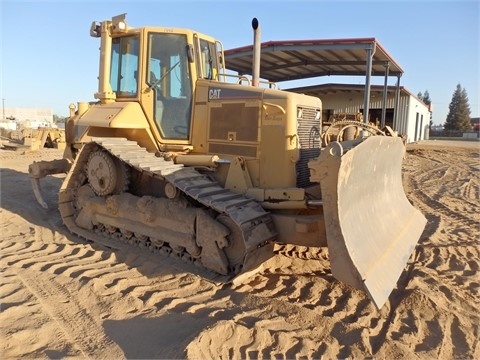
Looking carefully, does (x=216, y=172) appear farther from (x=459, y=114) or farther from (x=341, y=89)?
(x=459, y=114)

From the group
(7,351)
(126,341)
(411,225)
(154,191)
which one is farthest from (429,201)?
(7,351)

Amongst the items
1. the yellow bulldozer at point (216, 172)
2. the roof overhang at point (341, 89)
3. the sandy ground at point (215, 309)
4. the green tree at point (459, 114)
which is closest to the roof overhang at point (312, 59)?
the roof overhang at point (341, 89)

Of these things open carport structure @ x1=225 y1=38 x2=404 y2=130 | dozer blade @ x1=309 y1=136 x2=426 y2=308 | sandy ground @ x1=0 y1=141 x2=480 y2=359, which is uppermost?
open carport structure @ x1=225 y1=38 x2=404 y2=130

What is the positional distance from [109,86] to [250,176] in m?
2.67

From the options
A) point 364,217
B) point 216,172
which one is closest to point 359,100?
point 216,172

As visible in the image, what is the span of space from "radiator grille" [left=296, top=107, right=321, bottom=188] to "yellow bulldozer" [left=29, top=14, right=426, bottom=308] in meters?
0.01

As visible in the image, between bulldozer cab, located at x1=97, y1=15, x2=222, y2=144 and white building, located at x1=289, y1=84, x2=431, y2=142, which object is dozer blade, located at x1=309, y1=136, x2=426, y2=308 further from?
white building, located at x1=289, y1=84, x2=431, y2=142

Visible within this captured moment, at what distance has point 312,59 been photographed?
14352 millimetres

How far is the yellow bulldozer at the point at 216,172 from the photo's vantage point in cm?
399

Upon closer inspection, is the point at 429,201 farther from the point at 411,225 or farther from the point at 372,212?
the point at 372,212

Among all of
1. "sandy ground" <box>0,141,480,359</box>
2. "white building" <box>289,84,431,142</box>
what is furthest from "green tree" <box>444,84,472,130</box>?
"sandy ground" <box>0,141,480,359</box>

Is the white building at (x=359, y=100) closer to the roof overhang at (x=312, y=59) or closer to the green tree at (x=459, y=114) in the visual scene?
the roof overhang at (x=312, y=59)

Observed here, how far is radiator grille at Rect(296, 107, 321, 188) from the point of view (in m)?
4.95

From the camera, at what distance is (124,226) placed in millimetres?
5359
